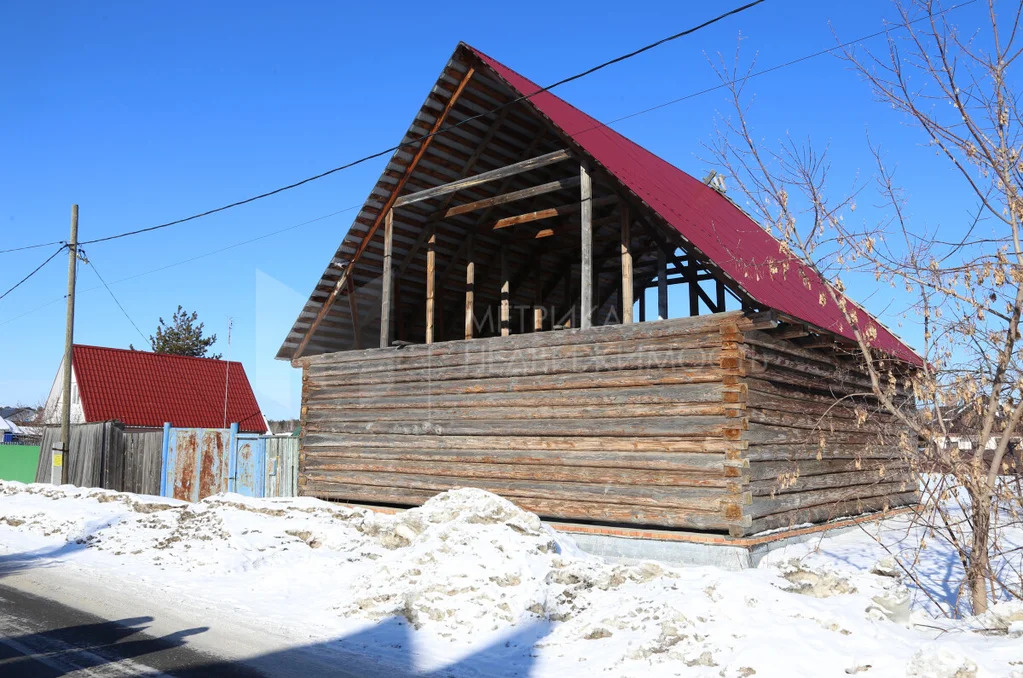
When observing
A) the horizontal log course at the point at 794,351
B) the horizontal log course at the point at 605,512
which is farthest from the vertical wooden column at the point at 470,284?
the horizontal log course at the point at 794,351

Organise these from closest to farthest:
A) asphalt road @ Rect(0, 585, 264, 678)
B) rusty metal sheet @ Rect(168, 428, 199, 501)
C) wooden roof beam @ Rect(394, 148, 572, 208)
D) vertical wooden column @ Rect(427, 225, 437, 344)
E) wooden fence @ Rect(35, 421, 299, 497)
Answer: asphalt road @ Rect(0, 585, 264, 678) → wooden roof beam @ Rect(394, 148, 572, 208) → vertical wooden column @ Rect(427, 225, 437, 344) → rusty metal sheet @ Rect(168, 428, 199, 501) → wooden fence @ Rect(35, 421, 299, 497)

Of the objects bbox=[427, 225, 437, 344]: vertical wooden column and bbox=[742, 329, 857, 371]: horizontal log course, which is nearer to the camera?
bbox=[742, 329, 857, 371]: horizontal log course

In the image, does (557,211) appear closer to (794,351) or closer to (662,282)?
(662,282)

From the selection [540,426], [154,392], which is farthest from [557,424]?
[154,392]

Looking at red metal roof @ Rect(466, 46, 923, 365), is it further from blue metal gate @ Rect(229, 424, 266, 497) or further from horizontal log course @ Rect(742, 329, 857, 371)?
blue metal gate @ Rect(229, 424, 266, 497)

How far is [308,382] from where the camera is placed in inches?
672

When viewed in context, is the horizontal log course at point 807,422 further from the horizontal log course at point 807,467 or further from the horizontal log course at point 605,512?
the horizontal log course at point 605,512

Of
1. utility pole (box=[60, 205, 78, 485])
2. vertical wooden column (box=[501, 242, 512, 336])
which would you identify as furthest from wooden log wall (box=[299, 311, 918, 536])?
utility pole (box=[60, 205, 78, 485])

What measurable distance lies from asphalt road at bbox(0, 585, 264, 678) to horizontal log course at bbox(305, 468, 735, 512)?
20.3ft

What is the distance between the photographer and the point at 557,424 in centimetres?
1259

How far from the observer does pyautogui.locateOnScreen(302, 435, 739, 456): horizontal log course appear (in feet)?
36.2

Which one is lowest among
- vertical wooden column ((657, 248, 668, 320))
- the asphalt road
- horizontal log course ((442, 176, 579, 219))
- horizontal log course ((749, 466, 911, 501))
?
the asphalt road

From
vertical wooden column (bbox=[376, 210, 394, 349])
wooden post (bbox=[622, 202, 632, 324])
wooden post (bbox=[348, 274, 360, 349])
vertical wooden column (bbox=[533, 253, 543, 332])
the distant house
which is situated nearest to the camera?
wooden post (bbox=[622, 202, 632, 324])

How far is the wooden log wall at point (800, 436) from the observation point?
11.0 metres
